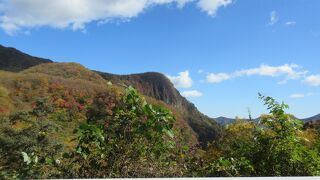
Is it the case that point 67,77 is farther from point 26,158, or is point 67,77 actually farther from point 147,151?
point 26,158

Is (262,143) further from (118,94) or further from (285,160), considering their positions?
(118,94)

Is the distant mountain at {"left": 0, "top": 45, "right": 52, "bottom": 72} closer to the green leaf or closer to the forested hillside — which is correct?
the forested hillside

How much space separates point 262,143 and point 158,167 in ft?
4.98

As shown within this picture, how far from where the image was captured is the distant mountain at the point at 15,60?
155538 millimetres

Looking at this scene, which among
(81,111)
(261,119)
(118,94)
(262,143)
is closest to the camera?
(118,94)

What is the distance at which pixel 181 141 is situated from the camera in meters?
5.11

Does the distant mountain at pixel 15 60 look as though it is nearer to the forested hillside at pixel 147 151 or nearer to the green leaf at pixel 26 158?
the forested hillside at pixel 147 151

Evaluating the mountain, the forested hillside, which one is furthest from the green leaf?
the mountain

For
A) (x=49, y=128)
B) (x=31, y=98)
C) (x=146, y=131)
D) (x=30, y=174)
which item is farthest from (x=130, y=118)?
(x=31, y=98)

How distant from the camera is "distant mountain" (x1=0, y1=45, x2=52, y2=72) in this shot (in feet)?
510

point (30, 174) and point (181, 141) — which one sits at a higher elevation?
point (181, 141)

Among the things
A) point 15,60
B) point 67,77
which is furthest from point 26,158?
point 15,60

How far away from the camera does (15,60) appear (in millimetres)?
161375

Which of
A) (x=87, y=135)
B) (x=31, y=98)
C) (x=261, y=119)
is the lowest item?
(x=87, y=135)
